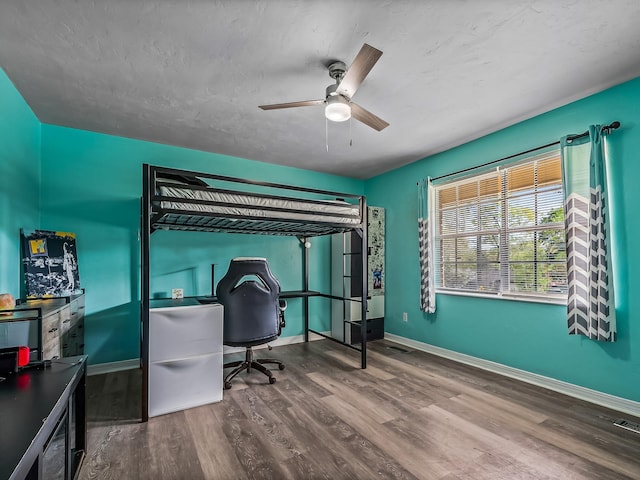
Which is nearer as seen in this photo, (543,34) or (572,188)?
(543,34)

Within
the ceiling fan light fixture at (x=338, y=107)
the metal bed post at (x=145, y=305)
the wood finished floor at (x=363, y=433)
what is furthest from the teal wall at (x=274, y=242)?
the ceiling fan light fixture at (x=338, y=107)

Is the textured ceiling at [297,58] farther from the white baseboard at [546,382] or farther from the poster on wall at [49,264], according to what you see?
the white baseboard at [546,382]

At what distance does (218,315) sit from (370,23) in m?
2.32

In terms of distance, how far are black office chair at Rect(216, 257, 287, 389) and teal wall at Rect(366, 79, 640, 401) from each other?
2.11 m

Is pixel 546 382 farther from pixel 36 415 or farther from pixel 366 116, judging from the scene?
pixel 36 415

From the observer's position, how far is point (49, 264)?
274 centimetres

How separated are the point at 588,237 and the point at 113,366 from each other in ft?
14.8

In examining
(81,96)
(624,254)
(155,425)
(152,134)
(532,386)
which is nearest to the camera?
(155,425)

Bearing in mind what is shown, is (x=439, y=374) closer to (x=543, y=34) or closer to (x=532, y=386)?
(x=532, y=386)

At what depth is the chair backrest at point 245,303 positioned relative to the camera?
9.00 feet

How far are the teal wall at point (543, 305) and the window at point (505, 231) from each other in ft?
0.58

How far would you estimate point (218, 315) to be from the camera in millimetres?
2570

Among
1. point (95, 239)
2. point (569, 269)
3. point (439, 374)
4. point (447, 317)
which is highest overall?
point (95, 239)

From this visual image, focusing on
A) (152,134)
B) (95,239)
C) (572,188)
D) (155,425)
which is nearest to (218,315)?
(155,425)
